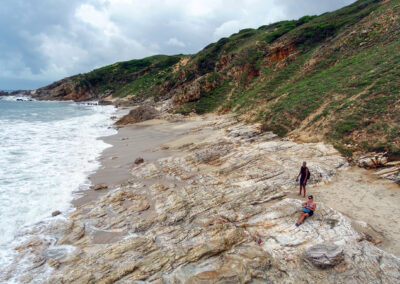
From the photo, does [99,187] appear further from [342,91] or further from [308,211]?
[342,91]

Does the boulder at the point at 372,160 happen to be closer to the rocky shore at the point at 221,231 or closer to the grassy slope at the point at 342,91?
the grassy slope at the point at 342,91

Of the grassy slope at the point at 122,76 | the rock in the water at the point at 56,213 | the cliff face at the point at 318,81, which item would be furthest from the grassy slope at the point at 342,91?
the grassy slope at the point at 122,76

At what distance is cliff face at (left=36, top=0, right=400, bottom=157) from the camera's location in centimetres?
1425

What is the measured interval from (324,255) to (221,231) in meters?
3.00

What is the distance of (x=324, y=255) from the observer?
5.99 meters

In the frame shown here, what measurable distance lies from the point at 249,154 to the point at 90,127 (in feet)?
84.3

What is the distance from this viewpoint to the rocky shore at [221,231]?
19.8 feet

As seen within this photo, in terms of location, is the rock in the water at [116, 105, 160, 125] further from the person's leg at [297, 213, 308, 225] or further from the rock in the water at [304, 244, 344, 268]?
the rock in the water at [304, 244, 344, 268]

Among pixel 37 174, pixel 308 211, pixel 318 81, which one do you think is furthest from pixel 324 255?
pixel 318 81

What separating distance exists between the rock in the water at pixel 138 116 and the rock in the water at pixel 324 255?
3204 centimetres

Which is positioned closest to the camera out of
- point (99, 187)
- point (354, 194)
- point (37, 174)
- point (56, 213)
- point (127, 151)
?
point (354, 194)

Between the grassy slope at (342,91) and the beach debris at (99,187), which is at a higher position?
the grassy slope at (342,91)

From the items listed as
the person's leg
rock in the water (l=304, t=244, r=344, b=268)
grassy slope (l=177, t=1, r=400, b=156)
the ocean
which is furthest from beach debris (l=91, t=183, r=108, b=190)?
grassy slope (l=177, t=1, r=400, b=156)

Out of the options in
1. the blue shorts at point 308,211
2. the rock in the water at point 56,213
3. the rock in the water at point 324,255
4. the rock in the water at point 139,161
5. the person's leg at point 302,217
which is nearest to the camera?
the rock in the water at point 324,255
